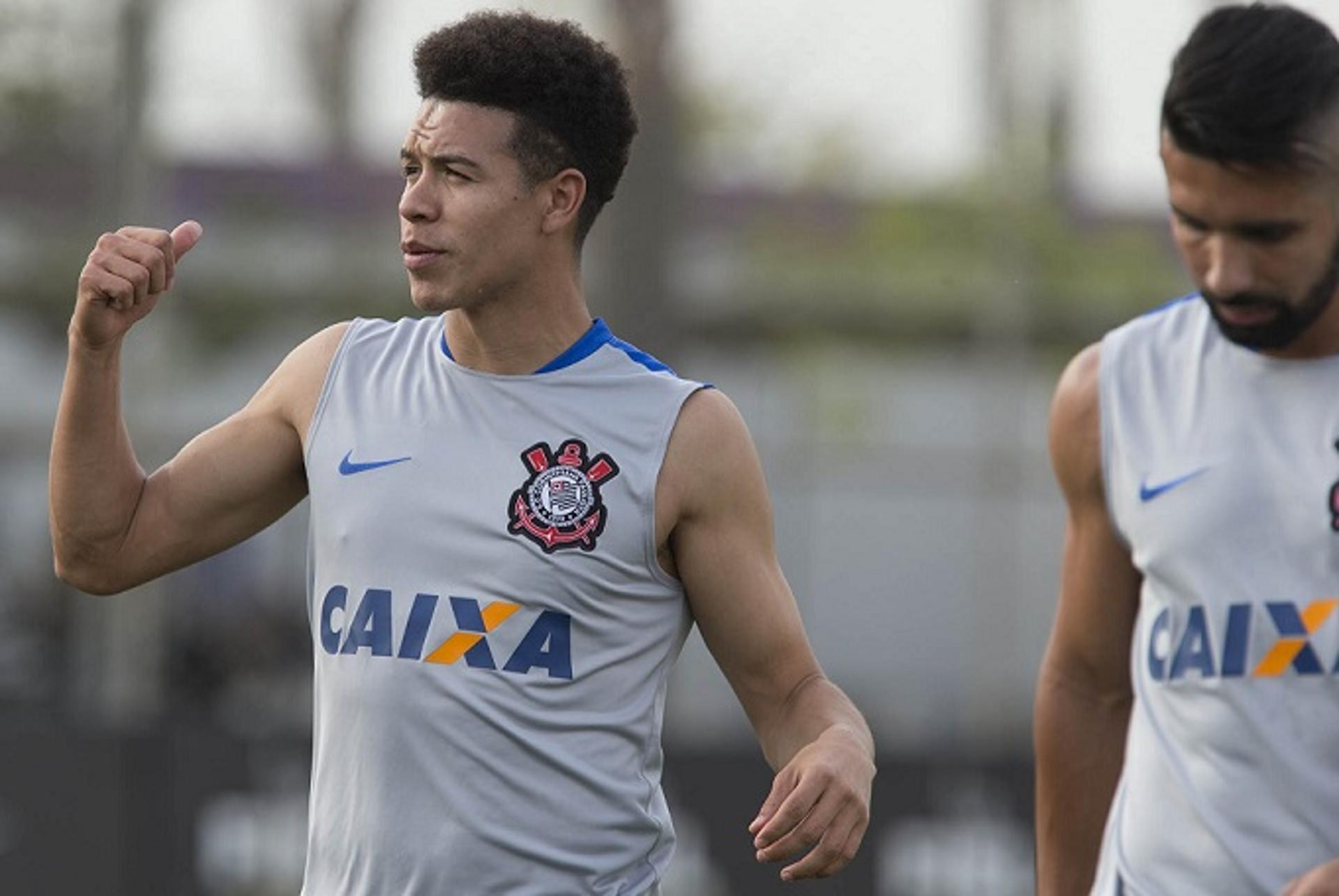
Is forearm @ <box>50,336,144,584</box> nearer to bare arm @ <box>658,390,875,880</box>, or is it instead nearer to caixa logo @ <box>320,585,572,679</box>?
caixa logo @ <box>320,585,572,679</box>

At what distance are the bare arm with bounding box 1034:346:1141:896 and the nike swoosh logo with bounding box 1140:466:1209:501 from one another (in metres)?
0.13

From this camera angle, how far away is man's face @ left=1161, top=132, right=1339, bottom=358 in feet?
13.7

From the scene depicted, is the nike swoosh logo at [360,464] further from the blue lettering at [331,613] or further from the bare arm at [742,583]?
the bare arm at [742,583]

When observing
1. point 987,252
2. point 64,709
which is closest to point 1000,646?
point 987,252

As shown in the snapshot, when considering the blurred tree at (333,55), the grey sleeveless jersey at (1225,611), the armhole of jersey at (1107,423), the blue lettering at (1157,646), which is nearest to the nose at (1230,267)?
the grey sleeveless jersey at (1225,611)

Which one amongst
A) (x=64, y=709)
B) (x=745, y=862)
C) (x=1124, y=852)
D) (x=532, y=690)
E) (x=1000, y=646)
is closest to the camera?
(x=532, y=690)

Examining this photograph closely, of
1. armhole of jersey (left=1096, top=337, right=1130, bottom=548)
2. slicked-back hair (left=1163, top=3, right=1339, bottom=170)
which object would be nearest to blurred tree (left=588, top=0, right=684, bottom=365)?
armhole of jersey (left=1096, top=337, right=1130, bottom=548)

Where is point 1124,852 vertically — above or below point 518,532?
below

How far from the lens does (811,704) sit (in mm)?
4227

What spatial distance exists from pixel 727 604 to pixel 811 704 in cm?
21

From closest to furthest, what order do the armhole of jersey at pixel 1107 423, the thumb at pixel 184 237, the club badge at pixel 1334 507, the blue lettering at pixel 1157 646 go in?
the thumb at pixel 184 237
the club badge at pixel 1334 507
the blue lettering at pixel 1157 646
the armhole of jersey at pixel 1107 423

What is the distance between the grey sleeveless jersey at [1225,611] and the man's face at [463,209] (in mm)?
1158

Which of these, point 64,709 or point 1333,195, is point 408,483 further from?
point 64,709

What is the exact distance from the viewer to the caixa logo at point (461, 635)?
4098 millimetres
